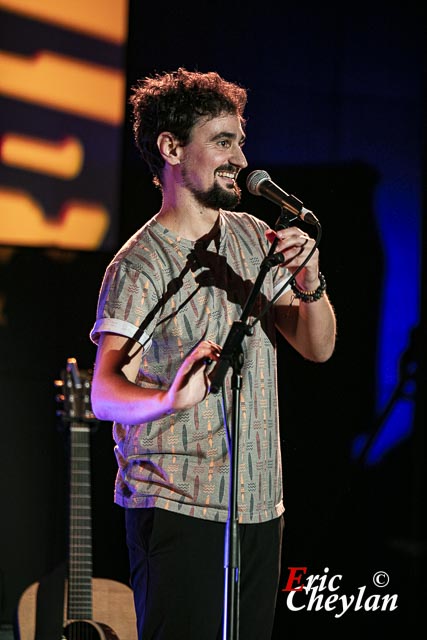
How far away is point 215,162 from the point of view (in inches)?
92.1

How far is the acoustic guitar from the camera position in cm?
250

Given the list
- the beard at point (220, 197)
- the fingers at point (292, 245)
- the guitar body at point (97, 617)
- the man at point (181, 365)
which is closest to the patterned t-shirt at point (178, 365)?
the man at point (181, 365)

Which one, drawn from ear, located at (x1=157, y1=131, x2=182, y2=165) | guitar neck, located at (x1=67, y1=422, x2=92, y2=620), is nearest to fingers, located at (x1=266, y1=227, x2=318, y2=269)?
ear, located at (x1=157, y1=131, x2=182, y2=165)

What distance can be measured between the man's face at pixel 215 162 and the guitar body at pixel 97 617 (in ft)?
4.11

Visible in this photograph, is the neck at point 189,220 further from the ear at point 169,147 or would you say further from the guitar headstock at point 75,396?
the guitar headstock at point 75,396

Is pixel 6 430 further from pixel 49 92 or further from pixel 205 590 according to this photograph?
pixel 205 590

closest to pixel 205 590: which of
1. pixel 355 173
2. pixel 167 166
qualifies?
pixel 167 166

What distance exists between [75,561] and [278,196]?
1262mm

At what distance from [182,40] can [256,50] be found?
0.29 metres

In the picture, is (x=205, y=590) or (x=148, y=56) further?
(x=148, y=56)

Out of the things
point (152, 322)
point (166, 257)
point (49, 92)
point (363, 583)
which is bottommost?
point (363, 583)

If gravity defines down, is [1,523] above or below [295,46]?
below

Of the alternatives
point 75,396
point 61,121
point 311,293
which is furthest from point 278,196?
point 61,121

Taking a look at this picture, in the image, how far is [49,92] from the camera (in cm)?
340
